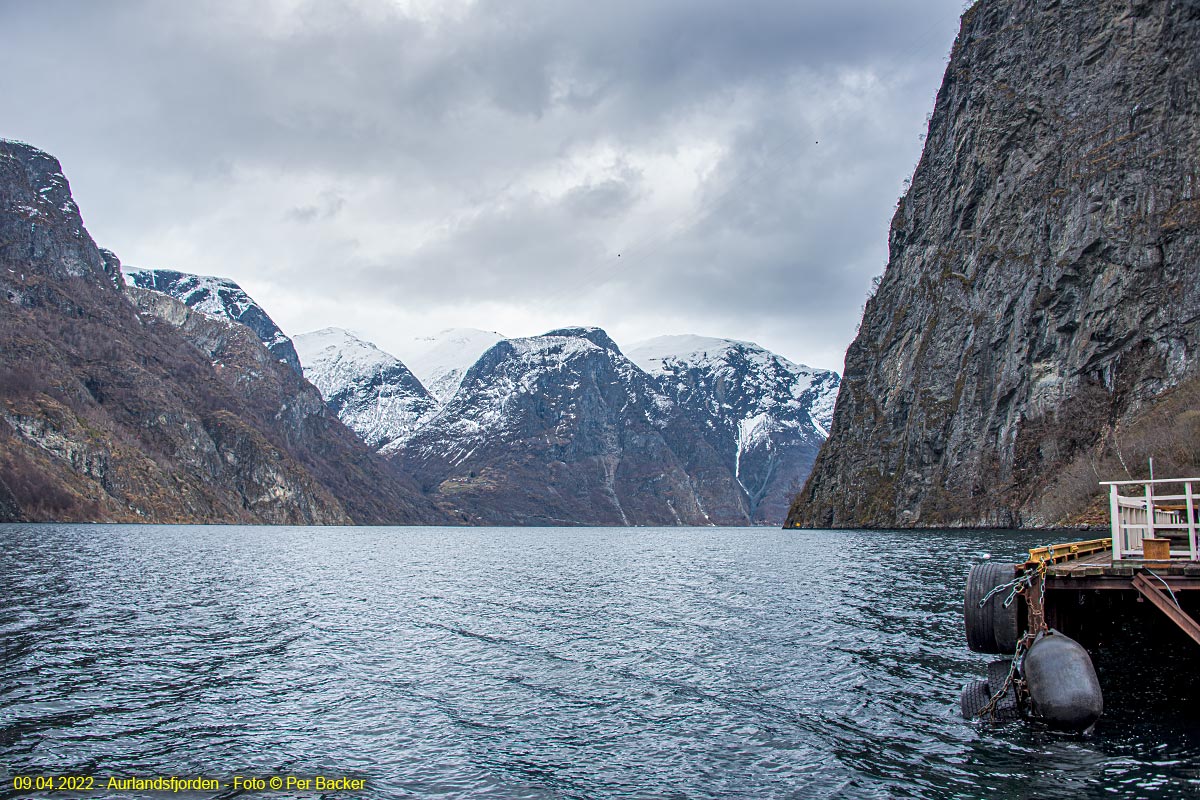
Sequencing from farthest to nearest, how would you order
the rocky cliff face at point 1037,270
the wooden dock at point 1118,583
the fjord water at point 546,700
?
the rocky cliff face at point 1037,270
the wooden dock at point 1118,583
the fjord water at point 546,700

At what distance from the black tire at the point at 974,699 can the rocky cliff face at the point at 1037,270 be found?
77184mm

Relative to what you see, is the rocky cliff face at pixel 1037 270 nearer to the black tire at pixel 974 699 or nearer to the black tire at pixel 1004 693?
the black tire at pixel 1004 693

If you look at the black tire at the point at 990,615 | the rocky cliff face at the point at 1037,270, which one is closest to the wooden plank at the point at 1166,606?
the black tire at the point at 990,615

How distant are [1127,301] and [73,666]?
123367mm

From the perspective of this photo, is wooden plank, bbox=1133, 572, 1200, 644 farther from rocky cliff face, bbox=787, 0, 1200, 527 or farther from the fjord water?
rocky cliff face, bbox=787, 0, 1200, 527

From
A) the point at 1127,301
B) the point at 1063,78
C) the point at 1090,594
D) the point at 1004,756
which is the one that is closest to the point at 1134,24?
the point at 1063,78

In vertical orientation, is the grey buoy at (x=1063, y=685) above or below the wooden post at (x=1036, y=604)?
below

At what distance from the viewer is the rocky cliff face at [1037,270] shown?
107 meters

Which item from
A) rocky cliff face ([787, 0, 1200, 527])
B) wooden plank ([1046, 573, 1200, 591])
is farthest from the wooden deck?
rocky cliff face ([787, 0, 1200, 527])

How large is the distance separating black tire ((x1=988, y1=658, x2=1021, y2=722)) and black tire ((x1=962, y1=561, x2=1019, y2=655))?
120cm

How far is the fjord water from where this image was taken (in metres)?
17.3

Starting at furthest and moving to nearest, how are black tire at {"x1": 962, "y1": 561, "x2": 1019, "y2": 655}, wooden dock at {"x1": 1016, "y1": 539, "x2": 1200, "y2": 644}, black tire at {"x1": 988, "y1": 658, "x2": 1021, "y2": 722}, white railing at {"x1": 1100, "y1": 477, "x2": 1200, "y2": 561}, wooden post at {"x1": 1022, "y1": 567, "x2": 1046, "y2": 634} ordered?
1. black tire at {"x1": 962, "y1": 561, "x2": 1019, "y2": 655}
2. white railing at {"x1": 1100, "y1": 477, "x2": 1200, "y2": 561}
3. wooden post at {"x1": 1022, "y1": 567, "x2": 1046, "y2": 634}
4. wooden dock at {"x1": 1016, "y1": 539, "x2": 1200, "y2": 644}
5. black tire at {"x1": 988, "y1": 658, "x2": 1021, "y2": 722}

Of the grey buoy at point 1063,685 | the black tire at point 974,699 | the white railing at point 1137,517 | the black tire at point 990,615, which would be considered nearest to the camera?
the grey buoy at point 1063,685

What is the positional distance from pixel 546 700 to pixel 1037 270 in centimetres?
12839
